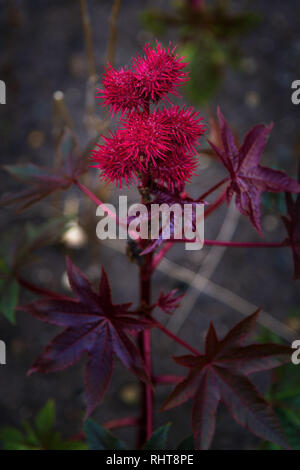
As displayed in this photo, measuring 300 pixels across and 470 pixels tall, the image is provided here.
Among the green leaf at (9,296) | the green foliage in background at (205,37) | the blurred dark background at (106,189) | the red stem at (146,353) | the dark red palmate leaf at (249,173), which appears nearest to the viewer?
the dark red palmate leaf at (249,173)

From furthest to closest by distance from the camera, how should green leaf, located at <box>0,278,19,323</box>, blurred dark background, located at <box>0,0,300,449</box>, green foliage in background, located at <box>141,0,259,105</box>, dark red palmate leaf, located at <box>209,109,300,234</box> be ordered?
green foliage in background, located at <box>141,0,259,105</box> < blurred dark background, located at <box>0,0,300,449</box> < green leaf, located at <box>0,278,19,323</box> < dark red palmate leaf, located at <box>209,109,300,234</box>

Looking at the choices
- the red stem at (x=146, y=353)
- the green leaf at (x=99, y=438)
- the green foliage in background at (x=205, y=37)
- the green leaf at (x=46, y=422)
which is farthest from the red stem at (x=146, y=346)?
the green foliage in background at (x=205, y=37)

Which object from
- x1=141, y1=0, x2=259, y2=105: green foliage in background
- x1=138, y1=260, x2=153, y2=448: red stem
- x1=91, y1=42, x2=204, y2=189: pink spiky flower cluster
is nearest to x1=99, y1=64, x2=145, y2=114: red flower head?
x1=91, y1=42, x2=204, y2=189: pink spiky flower cluster

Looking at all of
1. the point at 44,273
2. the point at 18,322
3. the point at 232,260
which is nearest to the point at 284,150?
the point at 232,260

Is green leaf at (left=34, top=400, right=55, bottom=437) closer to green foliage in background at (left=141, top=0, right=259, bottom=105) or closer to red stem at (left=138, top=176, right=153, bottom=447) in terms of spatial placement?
red stem at (left=138, top=176, right=153, bottom=447)

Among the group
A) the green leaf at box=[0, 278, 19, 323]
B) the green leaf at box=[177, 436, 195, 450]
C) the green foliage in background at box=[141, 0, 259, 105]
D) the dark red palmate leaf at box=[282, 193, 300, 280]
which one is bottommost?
the green leaf at box=[177, 436, 195, 450]

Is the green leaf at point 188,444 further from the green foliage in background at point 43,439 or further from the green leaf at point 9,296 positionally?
Result: the green leaf at point 9,296

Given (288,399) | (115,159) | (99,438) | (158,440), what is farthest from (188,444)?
(115,159)

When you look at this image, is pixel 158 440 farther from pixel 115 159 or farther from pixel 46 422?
pixel 115 159
